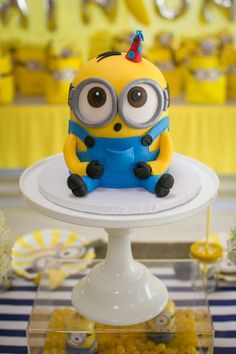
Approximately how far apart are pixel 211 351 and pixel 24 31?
2.16m

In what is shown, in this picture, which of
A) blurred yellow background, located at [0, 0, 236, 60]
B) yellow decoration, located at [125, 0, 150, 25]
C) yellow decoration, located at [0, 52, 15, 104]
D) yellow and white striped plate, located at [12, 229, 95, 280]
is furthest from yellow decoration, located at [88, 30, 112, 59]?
yellow and white striped plate, located at [12, 229, 95, 280]

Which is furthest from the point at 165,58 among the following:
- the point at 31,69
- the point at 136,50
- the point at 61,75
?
the point at 136,50

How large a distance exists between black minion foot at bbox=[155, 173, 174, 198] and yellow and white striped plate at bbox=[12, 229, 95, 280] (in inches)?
20.2

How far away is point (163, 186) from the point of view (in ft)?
3.88

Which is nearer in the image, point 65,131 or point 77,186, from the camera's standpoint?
point 77,186

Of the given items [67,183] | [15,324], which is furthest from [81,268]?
[67,183]

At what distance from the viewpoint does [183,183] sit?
1258 mm

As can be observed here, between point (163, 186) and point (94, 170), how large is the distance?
148 mm

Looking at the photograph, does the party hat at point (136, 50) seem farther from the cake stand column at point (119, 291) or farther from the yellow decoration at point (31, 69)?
the yellow decoration at point (31, 69)

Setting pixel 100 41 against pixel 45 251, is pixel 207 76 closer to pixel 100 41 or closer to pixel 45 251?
pixel 100 41

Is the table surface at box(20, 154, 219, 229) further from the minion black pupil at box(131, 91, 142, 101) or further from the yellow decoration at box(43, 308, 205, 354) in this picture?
the yellow decoration at box(43, 308, 205, 354)

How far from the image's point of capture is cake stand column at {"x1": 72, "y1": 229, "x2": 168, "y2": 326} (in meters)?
1.30

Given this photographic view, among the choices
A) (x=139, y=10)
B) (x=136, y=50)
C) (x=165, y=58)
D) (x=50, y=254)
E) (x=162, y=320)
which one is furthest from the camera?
(x=139, y=10)

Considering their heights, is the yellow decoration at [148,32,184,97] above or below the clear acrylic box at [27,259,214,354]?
above
